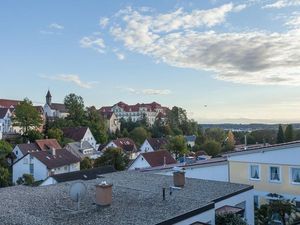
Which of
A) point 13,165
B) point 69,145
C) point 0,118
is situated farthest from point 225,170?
point 0,118

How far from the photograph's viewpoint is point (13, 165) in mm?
53375

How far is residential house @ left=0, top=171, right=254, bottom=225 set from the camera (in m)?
10.1

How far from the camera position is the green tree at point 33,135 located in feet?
228

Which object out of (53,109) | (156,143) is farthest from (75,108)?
(53,109)

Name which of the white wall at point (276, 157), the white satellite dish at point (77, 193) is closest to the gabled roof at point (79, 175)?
the white wall at point (276, 157)

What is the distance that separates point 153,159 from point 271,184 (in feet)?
92.5

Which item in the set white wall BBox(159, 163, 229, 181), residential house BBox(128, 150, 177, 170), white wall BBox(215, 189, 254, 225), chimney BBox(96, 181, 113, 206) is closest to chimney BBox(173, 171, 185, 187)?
white wall BBox(215, 189, 254, 225)

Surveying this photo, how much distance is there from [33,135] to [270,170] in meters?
56.0

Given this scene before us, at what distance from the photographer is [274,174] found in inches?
871

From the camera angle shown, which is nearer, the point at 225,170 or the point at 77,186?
the point at 77,186

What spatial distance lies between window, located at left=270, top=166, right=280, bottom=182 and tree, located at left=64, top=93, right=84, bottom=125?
73.6m

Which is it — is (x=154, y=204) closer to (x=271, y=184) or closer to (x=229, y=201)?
(x=229, y=201)

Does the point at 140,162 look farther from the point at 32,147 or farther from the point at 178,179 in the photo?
the point at 178,179

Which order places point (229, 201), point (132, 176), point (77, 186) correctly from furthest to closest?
point (132, 176) < point (229, 201) < point (77, 186)
